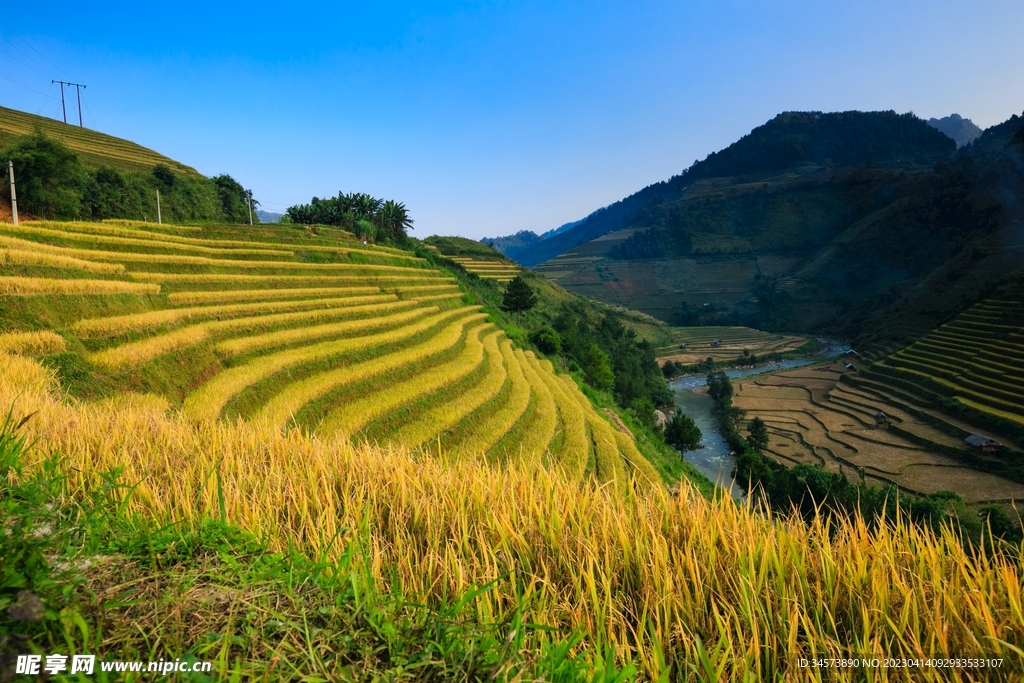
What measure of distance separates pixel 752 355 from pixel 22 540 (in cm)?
6848

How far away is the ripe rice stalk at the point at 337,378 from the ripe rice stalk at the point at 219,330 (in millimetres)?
1735

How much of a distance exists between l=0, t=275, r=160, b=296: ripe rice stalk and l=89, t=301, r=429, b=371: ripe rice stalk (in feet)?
4.76

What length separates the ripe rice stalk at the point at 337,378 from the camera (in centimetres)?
837

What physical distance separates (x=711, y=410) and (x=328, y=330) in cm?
3704

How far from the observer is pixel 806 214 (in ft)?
393

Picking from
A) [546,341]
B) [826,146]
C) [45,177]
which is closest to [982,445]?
[546,341]

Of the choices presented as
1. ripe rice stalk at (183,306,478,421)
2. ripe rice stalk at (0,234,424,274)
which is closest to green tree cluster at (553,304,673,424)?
ripe rice stalk at (0,234,424,274)

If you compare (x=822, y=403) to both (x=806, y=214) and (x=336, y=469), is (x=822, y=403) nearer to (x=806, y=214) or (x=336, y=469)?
(x=336, y=469)

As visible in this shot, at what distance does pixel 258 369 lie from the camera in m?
9.52

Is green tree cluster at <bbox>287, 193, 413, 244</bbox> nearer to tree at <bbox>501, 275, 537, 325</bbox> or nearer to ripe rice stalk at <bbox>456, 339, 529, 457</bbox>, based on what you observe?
tree at <bbox>501, 275, 537, 325</bbox>

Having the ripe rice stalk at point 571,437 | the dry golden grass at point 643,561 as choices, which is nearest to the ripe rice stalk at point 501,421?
the ripe rice stalk at point 571,437

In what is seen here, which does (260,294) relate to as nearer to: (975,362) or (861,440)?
(861,440)

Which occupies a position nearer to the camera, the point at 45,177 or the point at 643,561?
the point at 643,561

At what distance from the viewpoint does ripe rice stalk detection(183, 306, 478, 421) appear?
743 cm
